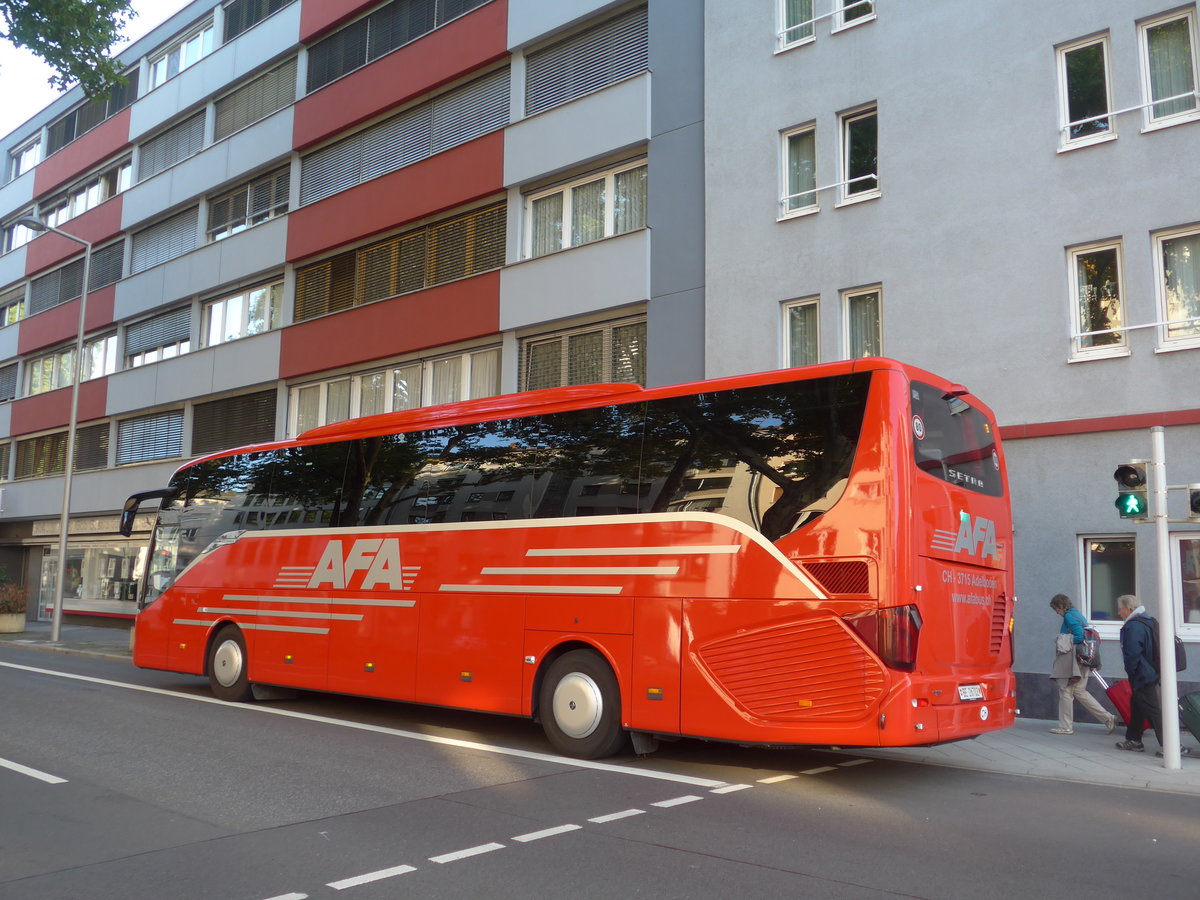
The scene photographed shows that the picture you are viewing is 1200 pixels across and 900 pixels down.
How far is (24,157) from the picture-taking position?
40438mm

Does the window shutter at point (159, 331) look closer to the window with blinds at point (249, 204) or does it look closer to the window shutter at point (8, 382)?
the window with blinds at point (249, 204)

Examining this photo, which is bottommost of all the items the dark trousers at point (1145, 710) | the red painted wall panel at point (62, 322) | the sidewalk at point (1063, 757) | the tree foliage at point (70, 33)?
the sidewalk at point (1063, 757)

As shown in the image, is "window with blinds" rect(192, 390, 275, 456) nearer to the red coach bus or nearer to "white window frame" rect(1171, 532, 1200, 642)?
the red coach bus

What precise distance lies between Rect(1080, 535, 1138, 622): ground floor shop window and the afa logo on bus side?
28.4ft

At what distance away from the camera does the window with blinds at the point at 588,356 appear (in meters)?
18.9

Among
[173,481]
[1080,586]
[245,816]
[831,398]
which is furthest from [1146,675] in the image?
[173,481]

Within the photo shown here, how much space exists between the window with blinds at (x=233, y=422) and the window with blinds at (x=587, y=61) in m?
10.8

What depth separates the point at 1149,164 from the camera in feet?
43.5

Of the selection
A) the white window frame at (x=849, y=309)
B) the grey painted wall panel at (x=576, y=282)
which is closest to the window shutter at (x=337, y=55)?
the grey painted wall panel at (x=576, y=282)

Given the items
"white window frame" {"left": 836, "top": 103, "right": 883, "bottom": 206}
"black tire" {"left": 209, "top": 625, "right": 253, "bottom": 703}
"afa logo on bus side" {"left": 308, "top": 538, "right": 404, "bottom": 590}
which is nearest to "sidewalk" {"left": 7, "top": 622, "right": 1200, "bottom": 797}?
"afa logo on bus side" {"left": 308, "top": 538, "right": 404, "bottom": 590}

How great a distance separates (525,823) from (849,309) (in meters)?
11.1

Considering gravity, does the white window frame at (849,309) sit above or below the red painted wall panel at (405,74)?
below

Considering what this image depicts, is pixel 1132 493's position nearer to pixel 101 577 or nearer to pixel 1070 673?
pixel 1070 673

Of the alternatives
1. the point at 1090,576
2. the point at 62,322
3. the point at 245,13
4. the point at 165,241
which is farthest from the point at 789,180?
the point at 62,322
